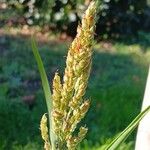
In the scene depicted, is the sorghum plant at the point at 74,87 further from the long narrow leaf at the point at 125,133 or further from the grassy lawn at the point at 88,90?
the grassy lawn at the point at 88,90

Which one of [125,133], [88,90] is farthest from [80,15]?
[125,133]

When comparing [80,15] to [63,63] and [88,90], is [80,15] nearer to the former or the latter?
[63,63]

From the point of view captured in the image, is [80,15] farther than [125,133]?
Yes

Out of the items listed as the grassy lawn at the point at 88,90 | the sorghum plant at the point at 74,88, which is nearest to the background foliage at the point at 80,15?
the grassy lawn at the point at 88,90

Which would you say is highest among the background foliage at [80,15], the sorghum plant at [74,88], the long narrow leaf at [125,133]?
the sorghum plant at [74,88]

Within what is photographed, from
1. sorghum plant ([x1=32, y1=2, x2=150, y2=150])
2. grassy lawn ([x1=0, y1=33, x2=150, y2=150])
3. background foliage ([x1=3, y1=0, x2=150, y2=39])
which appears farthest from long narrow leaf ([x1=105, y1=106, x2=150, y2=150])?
background foliage ([x1=3, y1=0, x2=150, y2=39])

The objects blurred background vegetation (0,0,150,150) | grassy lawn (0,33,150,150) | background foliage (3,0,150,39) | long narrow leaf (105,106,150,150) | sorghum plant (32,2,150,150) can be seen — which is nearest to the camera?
sorghum plant (32,2,150,150)

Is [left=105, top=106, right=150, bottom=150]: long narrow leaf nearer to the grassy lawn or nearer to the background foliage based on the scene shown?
the grassy lawn

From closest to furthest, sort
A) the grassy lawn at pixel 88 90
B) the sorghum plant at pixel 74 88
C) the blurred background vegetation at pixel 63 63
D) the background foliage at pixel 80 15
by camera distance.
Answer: the sorghum plant at pixel 74 88, the grassy lawn at pixel 88 90, the blurred background vegetation at pixel 63 63, the background foliage at pixel 80 15

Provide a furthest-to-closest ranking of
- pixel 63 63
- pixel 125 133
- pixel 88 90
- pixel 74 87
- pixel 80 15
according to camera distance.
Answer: pixel 80 15, pixel 63 63, pixel 88 90, pixel 125 133, pixel 74 87
